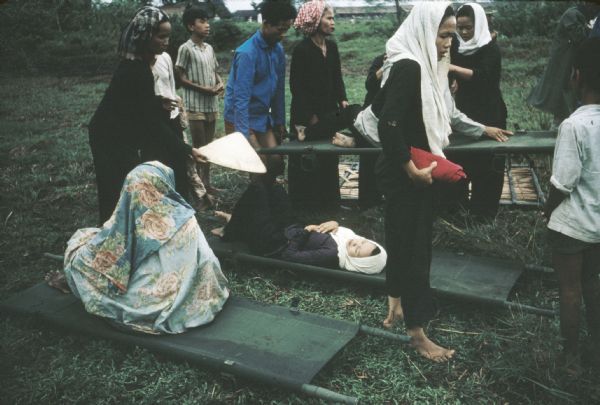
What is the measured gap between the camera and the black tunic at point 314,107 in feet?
16.4

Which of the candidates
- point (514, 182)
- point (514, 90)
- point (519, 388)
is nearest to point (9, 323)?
point (519, 388)

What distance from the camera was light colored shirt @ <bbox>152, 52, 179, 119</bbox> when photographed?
4.94 meters

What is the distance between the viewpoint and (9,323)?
11.6 feet

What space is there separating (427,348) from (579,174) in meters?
1.26

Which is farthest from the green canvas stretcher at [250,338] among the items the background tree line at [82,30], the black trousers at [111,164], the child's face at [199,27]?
the background tree line at [82,30]

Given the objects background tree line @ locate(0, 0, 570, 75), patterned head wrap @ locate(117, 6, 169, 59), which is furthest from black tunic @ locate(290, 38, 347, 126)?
background tree line @ locate(0, 0, 570, 75)

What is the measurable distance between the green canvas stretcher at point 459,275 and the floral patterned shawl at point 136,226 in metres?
0.97

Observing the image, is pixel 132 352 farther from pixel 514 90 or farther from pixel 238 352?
pixel 514 90

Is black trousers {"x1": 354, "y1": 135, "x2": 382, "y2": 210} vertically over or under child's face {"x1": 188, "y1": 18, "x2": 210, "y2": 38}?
under

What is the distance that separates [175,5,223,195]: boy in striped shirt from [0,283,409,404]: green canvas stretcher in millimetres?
2578

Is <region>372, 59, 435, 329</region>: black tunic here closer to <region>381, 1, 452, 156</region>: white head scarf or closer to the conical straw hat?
<region>381, 1, 452, 156</region>: white head scarf

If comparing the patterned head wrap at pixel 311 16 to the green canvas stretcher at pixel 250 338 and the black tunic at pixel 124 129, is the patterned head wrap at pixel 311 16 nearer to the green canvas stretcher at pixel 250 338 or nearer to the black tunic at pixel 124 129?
the black tunic at pixel 124 129

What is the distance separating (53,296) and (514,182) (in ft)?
15.2

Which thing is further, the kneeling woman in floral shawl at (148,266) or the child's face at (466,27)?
the child's face at (466,27)
